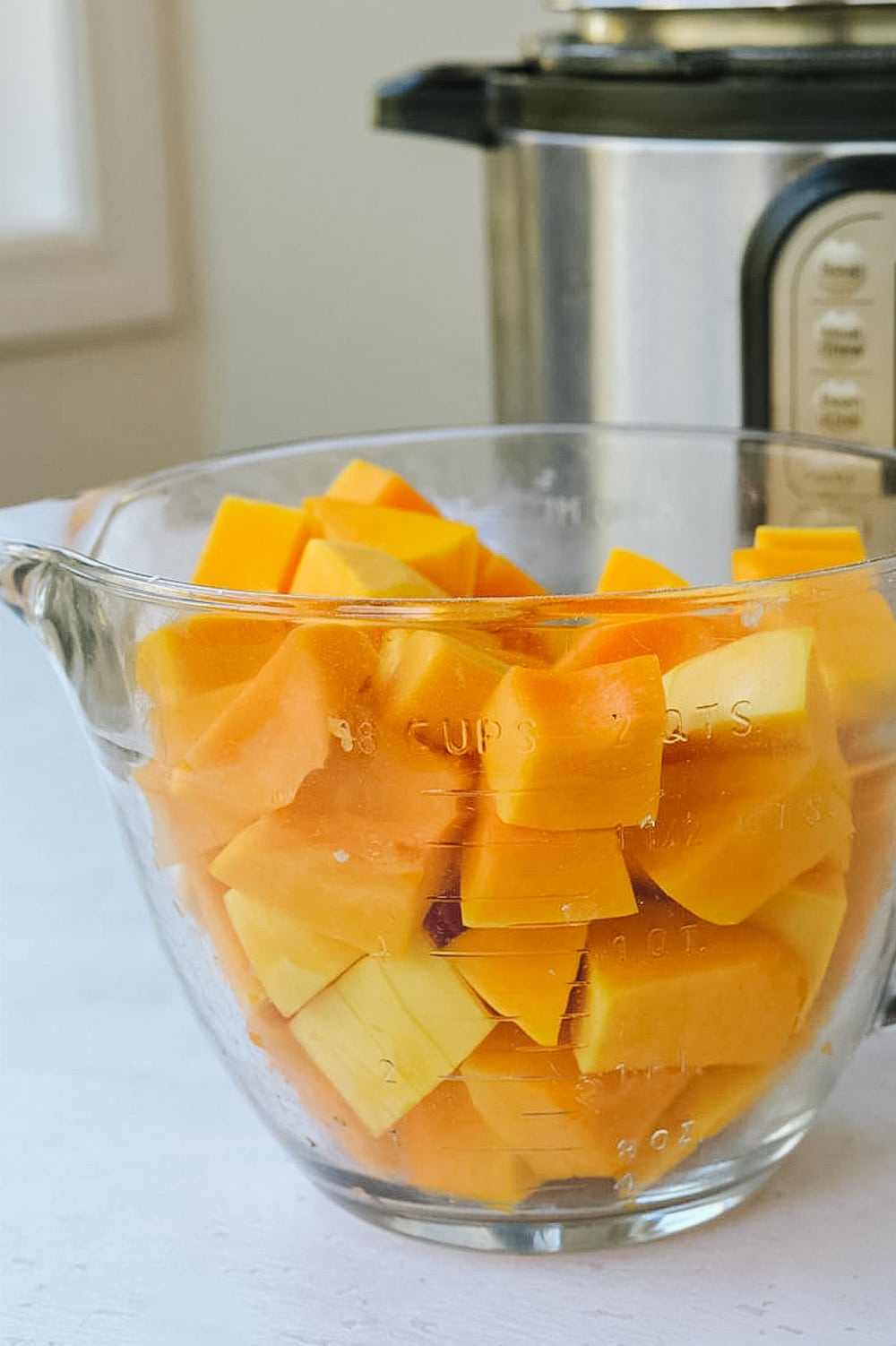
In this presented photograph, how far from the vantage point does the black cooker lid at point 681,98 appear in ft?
2.66

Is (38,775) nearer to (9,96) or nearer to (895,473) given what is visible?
(895,473)

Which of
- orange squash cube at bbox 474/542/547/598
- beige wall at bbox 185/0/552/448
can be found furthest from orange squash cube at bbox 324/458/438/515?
beige wall at bbox 185/0/552/448

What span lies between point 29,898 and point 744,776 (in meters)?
0.35

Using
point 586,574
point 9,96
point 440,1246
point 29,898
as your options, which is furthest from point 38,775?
point 9,96

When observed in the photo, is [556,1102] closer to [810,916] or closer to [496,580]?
[810,916]

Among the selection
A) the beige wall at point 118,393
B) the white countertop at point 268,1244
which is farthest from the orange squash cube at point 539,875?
the beige wall at point 118,393

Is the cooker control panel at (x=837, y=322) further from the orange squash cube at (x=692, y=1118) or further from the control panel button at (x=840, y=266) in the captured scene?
the orange squash cube at (x=692, y=1118)

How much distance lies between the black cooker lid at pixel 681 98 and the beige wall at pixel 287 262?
717 millimetres

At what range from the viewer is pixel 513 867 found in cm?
40

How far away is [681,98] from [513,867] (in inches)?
22.0

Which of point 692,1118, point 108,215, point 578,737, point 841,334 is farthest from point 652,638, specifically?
point 108,215

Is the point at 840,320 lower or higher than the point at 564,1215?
higher

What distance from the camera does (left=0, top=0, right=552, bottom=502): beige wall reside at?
64.2 inches

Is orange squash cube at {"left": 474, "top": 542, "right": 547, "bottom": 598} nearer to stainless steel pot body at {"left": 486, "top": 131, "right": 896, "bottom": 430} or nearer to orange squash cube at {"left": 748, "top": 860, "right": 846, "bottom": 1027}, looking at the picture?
orange squash cube at {"left": 748, "top": 860, "right": 846, "bottom": 1027}
